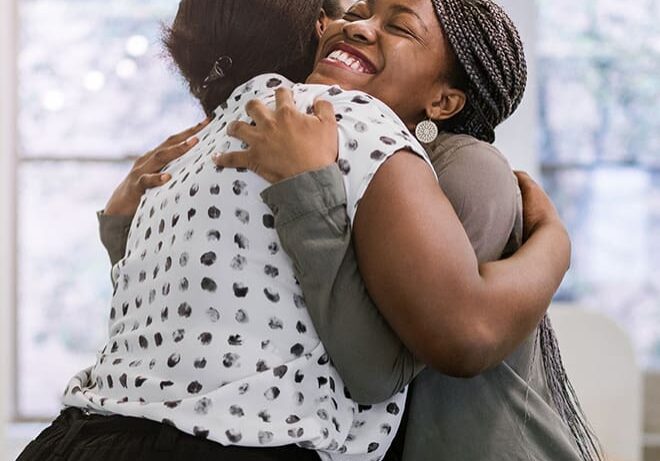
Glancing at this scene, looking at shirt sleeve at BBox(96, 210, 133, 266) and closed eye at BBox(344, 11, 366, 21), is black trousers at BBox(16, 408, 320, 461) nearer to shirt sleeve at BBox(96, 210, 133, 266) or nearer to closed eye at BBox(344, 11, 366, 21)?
shirt sleeve at BBox(96, 210, 133, 266)

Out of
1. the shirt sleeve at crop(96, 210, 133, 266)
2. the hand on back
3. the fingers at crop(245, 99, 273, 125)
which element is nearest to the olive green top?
the fingers at crop(245, 99, 273, 125)

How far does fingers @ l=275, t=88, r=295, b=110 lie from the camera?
1.45 meters

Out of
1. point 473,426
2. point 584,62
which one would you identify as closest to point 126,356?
point 473,426

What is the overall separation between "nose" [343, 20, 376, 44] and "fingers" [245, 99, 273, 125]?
0.17 meters

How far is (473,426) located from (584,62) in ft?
11.1

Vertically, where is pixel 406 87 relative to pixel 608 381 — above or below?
above

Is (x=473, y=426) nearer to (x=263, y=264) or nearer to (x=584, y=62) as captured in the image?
(x=263, y=264)

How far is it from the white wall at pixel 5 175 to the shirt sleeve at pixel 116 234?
80.1 inches

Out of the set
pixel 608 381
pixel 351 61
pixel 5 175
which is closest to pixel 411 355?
pixel 351 61

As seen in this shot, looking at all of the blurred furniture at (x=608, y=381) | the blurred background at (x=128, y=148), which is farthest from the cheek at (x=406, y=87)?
the blurred background at (x=128, y=148)

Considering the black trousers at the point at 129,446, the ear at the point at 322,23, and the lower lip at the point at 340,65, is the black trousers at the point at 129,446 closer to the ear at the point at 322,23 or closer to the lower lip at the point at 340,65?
the lower lip at the point at 340,65

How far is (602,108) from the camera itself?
185 inches

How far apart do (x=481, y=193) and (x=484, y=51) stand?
216 millimetres

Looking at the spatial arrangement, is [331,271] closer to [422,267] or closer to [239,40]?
[422,267]
